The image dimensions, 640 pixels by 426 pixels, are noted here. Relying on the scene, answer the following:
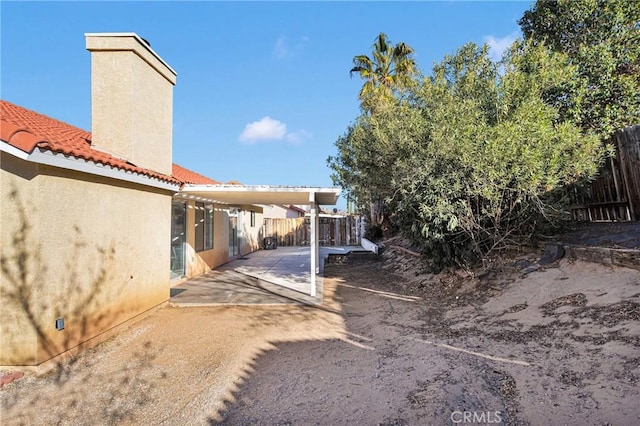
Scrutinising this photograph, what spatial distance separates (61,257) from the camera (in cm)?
486

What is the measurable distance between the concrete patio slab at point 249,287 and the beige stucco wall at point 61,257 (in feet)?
7.73

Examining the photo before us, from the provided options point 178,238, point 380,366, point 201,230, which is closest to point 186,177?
point 178,238

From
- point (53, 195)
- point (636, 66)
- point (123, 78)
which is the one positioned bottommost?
point (53, 195)

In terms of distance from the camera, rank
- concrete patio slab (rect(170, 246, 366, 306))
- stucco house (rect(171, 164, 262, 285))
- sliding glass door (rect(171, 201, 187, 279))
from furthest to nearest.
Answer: stucco house (rect(171, 164, 262, 285)) < sliding glass door (rect(171, 201, 187, 279)) < concrete patio slab (rect(170, 246, 366, 306))

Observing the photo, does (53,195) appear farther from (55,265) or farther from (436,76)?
(436,76)

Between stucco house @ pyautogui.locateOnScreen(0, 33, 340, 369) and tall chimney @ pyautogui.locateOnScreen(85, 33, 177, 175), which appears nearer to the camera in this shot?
stucco house @ pyautogui.locateOnScreen(0, 33, 340, 369)

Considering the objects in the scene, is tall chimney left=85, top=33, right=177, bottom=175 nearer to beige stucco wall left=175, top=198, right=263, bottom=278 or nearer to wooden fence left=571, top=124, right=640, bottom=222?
beige stucco wall left=175, top=198, right=263, bottom=278

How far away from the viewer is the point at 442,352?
5043 mm

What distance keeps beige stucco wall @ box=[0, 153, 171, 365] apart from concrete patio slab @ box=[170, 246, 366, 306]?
2.36m

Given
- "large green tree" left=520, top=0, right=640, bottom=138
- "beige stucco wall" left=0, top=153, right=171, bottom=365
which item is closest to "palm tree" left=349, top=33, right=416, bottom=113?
"large green tree" left=520, top=0, right=640, bottom=138

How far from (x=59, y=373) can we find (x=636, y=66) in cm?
1355

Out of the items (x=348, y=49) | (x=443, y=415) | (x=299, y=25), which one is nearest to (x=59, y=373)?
(x=443, y=415)

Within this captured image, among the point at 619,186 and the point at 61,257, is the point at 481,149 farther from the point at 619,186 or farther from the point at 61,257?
the point at 61,257

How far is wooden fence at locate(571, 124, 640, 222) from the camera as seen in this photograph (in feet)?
25.7
